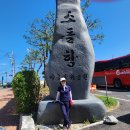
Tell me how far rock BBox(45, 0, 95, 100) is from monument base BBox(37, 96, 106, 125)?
54cm

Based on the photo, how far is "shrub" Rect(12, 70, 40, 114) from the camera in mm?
9938

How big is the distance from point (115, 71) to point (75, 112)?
53.6 ft

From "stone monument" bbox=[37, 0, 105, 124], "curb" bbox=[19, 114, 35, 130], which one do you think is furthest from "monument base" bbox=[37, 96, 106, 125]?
"curb" bbox=[19, 114, 35, 130]

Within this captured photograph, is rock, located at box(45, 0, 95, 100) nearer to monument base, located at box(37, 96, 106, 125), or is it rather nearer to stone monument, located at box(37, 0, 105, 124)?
stone monument, located at box(37, 0, 105, 124)

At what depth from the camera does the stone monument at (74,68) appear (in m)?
8.91

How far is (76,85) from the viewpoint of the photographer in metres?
9.35

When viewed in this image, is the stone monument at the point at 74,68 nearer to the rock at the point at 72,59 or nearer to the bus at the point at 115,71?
the rock at the point at 72,59

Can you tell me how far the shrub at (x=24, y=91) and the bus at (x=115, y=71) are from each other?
12.5 metres

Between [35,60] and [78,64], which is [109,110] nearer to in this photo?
[78,64]

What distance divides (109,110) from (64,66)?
2.96m

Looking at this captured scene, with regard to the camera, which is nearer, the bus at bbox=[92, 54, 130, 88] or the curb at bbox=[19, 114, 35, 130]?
the curb at bbox=[19, 114, 35, 130]

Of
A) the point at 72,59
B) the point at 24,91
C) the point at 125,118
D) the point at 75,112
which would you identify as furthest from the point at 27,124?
the point at 125,118

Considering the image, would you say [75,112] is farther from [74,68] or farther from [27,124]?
[27,124]

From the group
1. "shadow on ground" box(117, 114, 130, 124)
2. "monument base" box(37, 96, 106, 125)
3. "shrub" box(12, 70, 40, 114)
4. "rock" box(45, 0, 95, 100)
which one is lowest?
"shadow on ground" box(117, 114, 130, 124)
